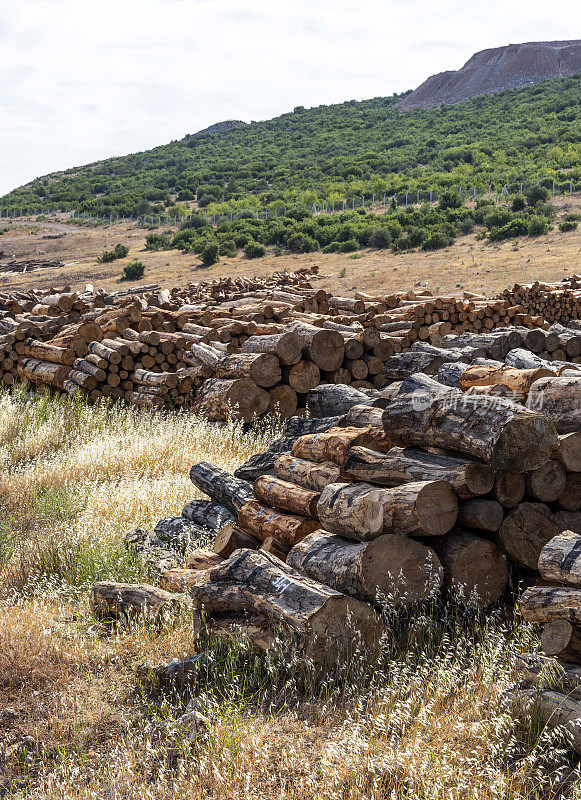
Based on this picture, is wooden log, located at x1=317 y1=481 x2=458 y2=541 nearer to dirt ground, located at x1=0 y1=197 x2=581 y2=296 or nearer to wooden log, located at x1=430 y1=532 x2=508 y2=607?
wooden log, located at x1=430 y1=532 x2=508 y2=607

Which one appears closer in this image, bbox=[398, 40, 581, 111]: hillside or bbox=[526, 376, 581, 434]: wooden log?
bbox=[526, 376, 581, 434]: wooden log

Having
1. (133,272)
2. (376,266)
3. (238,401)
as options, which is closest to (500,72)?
(376,266)

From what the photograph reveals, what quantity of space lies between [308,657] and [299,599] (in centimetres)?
30

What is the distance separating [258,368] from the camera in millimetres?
9328

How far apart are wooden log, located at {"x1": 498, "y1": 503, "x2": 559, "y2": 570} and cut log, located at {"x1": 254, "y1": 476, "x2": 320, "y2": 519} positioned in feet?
4.39

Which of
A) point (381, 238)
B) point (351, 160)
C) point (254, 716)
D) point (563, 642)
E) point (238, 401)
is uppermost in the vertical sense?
point (351, 160)

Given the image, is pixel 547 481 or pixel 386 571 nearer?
pixel 386 571

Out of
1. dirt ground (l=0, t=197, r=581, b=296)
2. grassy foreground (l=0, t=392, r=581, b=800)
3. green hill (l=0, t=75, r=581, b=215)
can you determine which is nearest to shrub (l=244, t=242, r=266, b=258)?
dirt ground (l=0, t=197, r=581, b=296)

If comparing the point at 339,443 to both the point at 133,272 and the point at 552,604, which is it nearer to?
the point at 552,604

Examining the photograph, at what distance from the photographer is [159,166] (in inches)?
3524

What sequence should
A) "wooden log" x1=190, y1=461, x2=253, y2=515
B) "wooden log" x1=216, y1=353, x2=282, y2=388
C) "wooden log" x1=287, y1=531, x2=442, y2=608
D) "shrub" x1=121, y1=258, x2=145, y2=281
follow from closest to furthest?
"wooden log" x1=287, y1=531, x2=442, y2=608 < "wooden log" x1=190, y1=461, x2=253, y2=515 < "wooden log" x1=216, y1=353, x2=282, y2=388 < "shrub" x1=121, y1=258, x2=145, y2=281

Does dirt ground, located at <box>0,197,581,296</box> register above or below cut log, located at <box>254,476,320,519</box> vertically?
above

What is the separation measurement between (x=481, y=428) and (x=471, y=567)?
0.87 meters

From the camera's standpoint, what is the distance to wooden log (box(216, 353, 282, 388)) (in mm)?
9328
